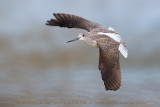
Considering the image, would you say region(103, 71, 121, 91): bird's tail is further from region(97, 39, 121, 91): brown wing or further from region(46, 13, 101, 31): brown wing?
region(46, 13, 101, 31): brown wing

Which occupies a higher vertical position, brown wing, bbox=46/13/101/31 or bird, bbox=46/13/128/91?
brown wing, bbox=46/13/101/31

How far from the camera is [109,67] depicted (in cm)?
755

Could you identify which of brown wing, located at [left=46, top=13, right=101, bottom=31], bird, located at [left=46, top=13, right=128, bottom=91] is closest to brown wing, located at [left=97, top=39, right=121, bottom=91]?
bird, located at [left=46, top=13, right=128, bottom=91]

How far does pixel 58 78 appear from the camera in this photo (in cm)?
995

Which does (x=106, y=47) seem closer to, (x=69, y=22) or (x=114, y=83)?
(x=114, y=83)

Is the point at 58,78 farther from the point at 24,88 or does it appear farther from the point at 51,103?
the point at 51,103

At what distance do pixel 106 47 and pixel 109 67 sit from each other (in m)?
0.26

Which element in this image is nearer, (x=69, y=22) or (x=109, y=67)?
(x=109, y=67)

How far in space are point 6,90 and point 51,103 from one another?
3.17 feet

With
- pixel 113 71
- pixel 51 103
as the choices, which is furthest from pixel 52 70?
pixel 113 71

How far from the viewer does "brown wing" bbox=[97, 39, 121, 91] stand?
24.6 ft

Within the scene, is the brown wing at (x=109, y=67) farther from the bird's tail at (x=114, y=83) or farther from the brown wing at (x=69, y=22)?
the brown wing at (x=69, y=22)

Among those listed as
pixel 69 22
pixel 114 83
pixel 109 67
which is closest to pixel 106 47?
pixel 109 67

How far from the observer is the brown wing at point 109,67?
7.51 metres
